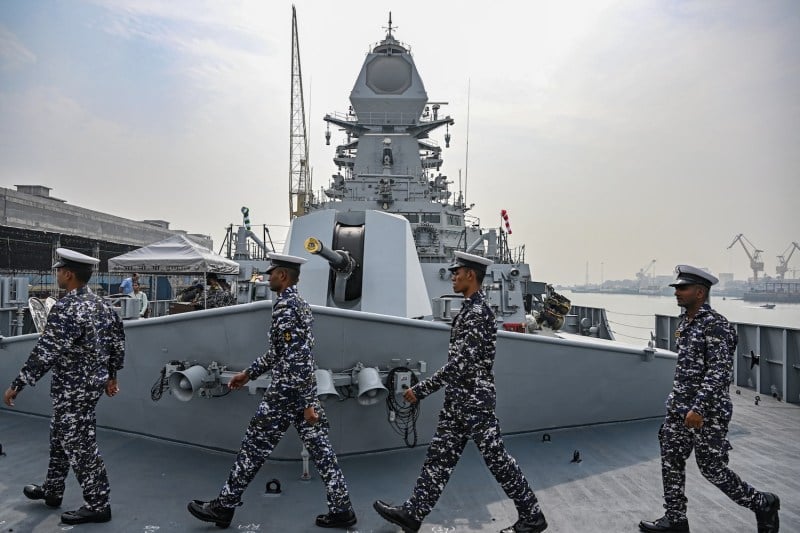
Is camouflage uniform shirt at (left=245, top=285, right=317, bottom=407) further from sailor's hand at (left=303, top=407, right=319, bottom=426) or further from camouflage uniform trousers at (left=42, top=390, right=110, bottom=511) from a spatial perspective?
camouflage uniform trousers at (left=42, top=390, right=110, bottom=511)

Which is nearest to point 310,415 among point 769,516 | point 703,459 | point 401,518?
point 401,518

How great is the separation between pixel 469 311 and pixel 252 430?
4.45 ft

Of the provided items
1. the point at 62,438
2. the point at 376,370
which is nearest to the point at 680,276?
the point at 376,370

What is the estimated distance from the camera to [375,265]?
17.9 ft

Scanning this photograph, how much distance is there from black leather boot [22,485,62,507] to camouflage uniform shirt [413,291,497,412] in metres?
2.26

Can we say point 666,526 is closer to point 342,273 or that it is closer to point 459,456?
point 459,456

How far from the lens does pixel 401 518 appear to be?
293 centimetres

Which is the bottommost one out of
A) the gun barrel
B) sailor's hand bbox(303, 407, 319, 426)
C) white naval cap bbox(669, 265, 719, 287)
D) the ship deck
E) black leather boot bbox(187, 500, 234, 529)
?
the ship deck

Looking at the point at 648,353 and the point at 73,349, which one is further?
the point at 648,353

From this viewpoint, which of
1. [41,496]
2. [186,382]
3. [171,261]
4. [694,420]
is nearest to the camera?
[694,420]

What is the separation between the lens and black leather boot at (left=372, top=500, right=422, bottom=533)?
293 centimetres

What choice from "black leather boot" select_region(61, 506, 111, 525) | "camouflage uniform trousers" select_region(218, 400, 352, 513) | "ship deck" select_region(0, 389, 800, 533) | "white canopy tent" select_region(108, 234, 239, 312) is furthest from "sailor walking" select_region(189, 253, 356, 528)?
"white canopy tent" select_region(108, 234, 239, 312)

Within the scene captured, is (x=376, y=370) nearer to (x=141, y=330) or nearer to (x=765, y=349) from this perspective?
(x=141, y=330)

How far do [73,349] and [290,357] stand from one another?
1206mm
